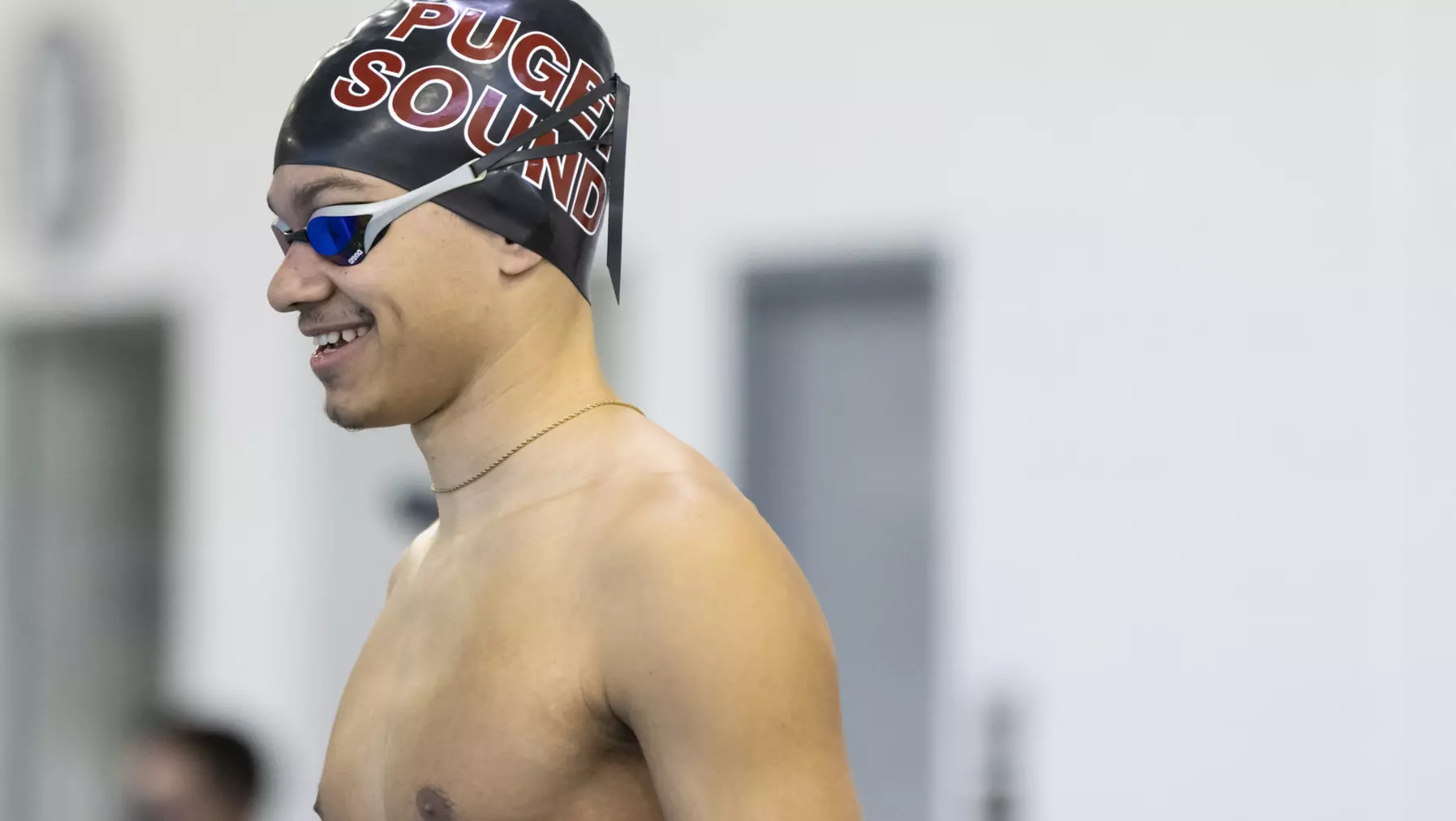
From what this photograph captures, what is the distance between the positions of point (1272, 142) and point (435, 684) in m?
3.02

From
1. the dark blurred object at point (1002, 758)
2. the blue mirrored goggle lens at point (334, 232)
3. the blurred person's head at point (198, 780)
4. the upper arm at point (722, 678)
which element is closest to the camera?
the upper arm at point (722, 678)

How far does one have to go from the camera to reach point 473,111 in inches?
67.5

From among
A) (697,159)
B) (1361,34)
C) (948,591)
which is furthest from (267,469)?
(1361,34)

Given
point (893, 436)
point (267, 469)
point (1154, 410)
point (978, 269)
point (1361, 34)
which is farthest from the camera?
point (267, 469)

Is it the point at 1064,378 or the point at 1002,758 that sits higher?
the point at 1064,378

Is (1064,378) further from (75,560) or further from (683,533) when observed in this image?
(75,560)

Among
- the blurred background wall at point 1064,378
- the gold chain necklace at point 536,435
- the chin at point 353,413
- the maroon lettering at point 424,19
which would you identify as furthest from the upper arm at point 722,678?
the blurred background wall at point 1064,378

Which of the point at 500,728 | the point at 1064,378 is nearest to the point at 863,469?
the point at 1064,378

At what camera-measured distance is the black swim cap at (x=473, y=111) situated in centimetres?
170

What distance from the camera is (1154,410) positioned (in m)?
4.27

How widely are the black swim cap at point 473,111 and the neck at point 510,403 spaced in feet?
0.26

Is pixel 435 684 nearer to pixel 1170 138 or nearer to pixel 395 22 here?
pixel 395 22

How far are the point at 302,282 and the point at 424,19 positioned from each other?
292 mm

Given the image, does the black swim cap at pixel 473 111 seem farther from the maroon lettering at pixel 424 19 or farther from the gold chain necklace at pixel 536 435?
the gold chain necklace at pixel 536 435
